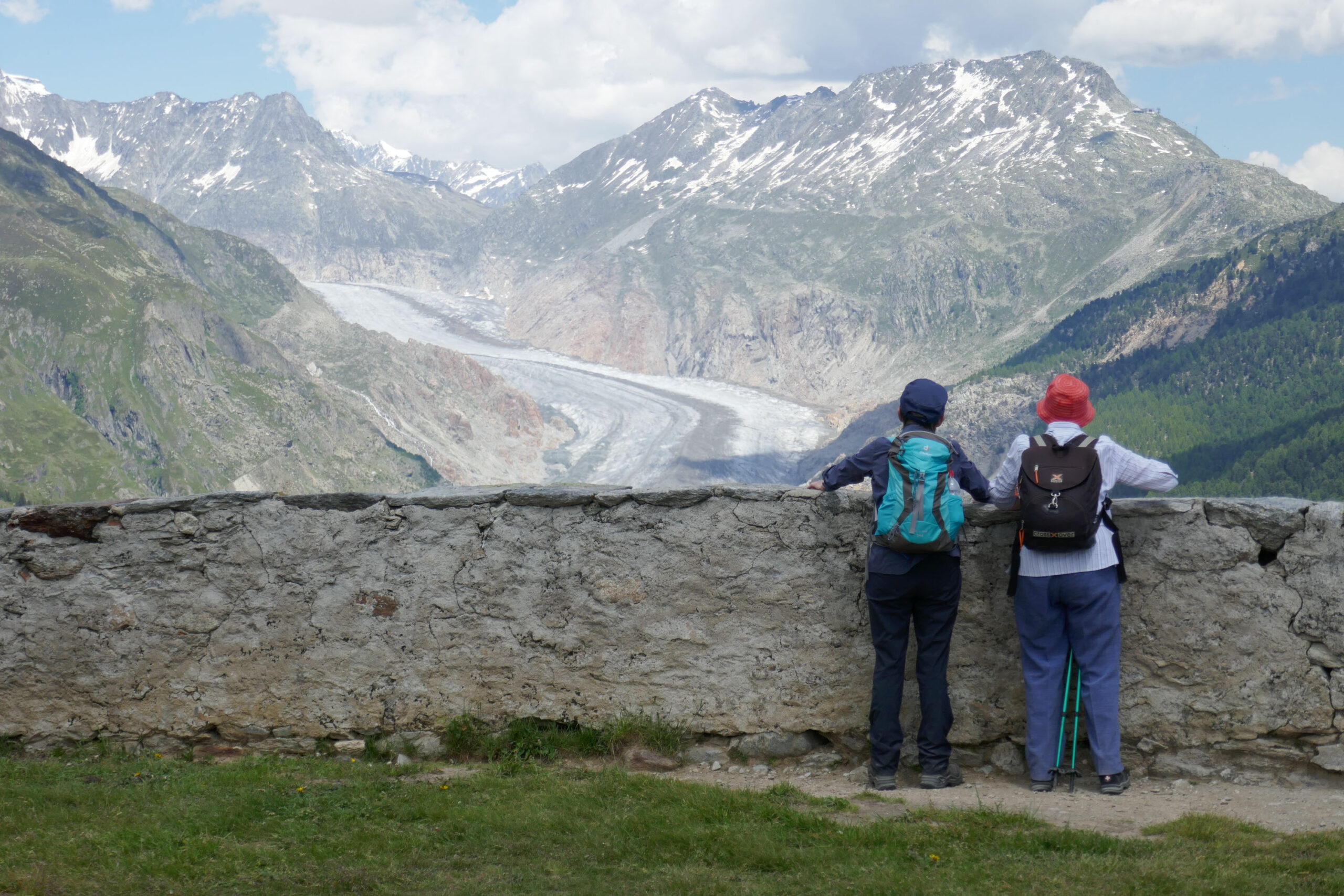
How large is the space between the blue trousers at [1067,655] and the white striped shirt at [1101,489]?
6cm

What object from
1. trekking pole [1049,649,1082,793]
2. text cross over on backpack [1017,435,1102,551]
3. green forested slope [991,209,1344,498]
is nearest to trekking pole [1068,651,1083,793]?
trekking pole [1049,649,1082,793]

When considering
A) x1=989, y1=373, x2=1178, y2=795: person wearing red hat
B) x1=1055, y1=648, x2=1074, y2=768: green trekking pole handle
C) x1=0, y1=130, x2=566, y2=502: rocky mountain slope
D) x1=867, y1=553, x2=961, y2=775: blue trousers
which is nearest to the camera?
x1=989, y1=373, x2=1178, y2=795: person wearing red hat

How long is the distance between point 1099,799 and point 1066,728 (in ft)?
1.81

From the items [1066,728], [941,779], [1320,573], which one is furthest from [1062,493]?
[941,779]

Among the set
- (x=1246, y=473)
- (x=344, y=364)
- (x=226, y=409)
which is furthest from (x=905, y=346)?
(x=226, y=409)

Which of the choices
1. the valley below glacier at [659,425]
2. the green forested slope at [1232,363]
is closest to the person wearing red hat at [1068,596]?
the valley below glacier at [659,425]

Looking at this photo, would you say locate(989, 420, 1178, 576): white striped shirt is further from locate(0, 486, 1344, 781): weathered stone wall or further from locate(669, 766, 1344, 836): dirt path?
locate(669, 766, 1344, 836): dirt path

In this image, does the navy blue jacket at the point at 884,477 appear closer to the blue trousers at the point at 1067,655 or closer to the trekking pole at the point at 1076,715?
the blue trousers at the point at 1067,655

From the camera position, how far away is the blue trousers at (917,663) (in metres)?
7.60

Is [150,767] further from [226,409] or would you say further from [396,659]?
[226,409]

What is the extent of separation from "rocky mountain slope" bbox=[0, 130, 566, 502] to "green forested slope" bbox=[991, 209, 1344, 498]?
248 ft

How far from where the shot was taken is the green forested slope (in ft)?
371

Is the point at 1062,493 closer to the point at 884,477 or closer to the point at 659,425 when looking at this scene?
the point at 884,477

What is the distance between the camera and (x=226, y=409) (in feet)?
453
